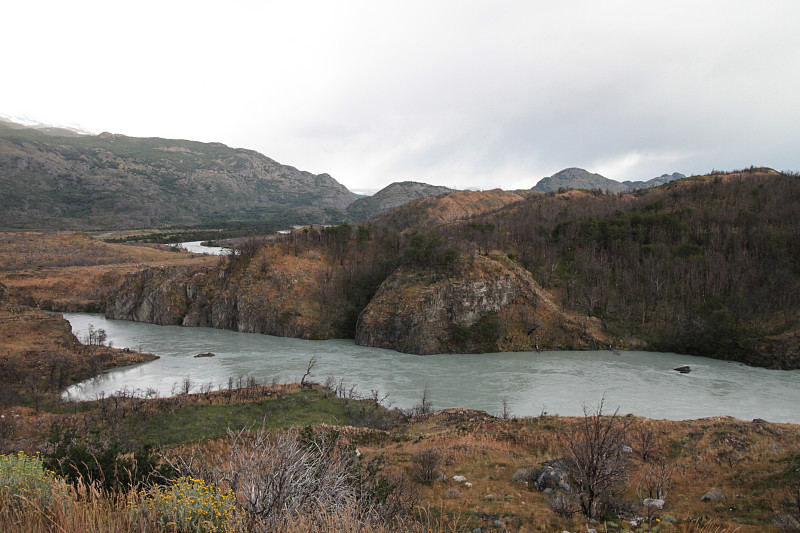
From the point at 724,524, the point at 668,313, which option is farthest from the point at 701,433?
the point at 668,313

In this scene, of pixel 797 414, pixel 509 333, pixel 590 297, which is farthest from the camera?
pixel 590 297

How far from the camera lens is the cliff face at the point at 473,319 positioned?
4569 cm

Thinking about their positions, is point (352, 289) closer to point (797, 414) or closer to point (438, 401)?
point (438, 401)

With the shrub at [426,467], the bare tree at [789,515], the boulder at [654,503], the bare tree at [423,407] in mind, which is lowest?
the bare tree at [423,407]

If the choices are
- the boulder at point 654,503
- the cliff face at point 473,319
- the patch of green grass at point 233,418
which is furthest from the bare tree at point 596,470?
the cliff face at point 473,319

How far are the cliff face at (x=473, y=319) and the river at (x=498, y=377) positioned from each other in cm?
163

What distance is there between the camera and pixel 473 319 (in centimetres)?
4656

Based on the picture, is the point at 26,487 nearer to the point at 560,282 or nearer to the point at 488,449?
the point at 488,449

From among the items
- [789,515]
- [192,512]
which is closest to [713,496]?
[789,515]

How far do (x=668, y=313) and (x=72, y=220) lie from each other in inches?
8519

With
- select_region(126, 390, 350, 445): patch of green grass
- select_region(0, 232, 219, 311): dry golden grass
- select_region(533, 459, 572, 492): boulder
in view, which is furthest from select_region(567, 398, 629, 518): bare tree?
select_region(0, 232, 219, 311): dry golden grass

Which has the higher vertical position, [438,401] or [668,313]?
[668,313]

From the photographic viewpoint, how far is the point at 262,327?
2110 inches

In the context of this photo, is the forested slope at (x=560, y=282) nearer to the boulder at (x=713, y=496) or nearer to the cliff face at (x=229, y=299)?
the cliff face at (x=229, y=299)
